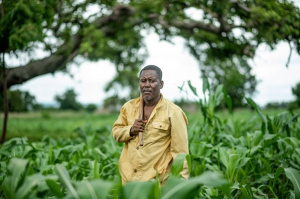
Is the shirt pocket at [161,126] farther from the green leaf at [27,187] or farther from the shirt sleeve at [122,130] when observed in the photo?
the green leaf at [27,187]

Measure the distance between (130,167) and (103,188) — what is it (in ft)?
3.29

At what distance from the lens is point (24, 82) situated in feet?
23.3

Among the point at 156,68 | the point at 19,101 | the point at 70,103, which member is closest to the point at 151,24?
the point at 156,68

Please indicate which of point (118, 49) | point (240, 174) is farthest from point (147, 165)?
point (118, 49)

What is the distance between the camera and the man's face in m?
2.37

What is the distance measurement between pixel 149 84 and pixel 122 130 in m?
0.43

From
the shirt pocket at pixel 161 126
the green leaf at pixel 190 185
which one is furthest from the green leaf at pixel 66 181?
the shirt pocket at pixel 161 126

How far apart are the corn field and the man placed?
147 millimetres

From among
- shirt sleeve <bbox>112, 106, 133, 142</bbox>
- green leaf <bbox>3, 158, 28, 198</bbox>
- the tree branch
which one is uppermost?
the tree branch

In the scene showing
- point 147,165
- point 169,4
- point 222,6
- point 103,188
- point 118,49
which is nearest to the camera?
point 103,188

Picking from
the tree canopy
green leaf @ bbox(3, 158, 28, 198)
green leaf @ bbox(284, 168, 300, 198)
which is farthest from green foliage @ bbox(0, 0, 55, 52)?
green leaf @ bbox(284, 168, 300, 198)

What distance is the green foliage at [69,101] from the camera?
152 feet

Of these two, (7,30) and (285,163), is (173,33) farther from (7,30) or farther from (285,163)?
(285,163)

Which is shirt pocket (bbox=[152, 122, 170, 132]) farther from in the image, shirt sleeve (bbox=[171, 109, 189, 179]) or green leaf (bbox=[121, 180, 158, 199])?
green leaf (bbox=[121, 180, 158, 199])
